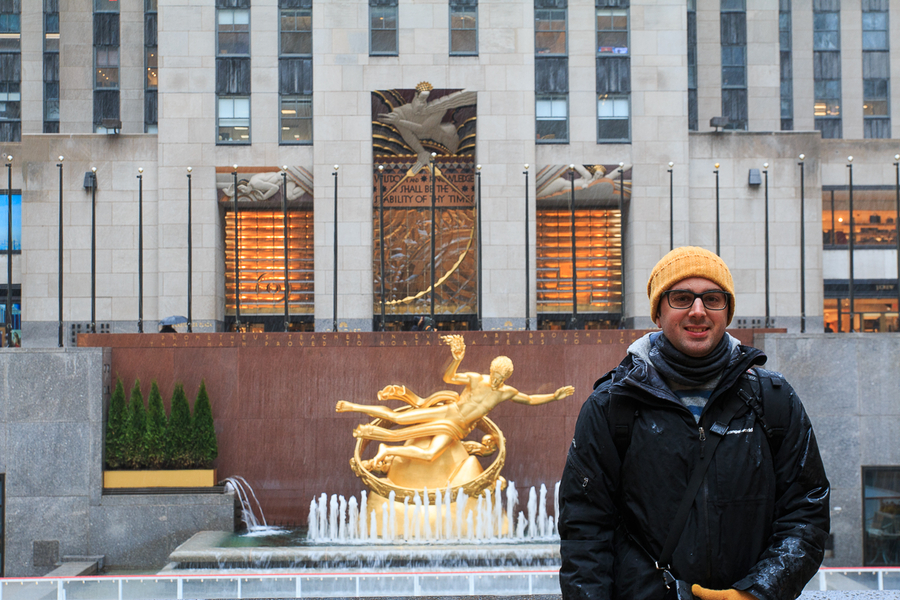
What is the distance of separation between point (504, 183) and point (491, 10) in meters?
6.07

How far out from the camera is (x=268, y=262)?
29875mm

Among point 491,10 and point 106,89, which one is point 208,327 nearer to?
point 491,10

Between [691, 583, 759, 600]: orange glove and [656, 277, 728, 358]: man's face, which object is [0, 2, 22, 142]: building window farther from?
[691, 583, 759, 600]: orange glove

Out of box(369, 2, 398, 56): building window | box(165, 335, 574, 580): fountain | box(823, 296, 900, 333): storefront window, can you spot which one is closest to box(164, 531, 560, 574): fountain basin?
box(165, 335, 574, 580): fountain

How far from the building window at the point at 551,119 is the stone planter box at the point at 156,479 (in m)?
17.1

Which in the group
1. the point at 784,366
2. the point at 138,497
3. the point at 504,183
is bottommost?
the point at 138,497

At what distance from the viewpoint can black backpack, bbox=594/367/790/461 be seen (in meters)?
3.28

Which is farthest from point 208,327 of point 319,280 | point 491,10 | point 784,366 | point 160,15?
point 784,366

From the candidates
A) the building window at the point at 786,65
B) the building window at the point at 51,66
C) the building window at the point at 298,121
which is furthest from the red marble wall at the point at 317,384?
the building window at the point at 786,65

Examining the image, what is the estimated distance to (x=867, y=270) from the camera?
108 ft

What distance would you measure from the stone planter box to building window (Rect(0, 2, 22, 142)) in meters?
31.3

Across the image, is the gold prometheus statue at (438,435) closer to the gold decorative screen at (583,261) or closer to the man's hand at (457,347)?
the man's hand at (457,347)

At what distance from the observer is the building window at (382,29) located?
93.2 feet

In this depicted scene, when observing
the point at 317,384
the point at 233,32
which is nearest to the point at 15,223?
the point at 233,32
